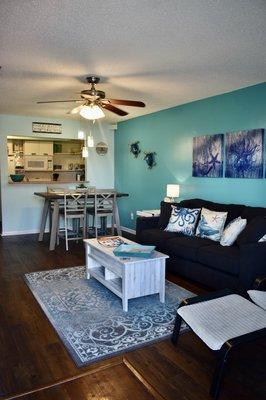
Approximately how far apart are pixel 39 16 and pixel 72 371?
236 centimetres

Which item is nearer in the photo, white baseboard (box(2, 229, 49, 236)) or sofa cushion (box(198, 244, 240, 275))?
sofa cushion (box(198, 244, 240, 275))

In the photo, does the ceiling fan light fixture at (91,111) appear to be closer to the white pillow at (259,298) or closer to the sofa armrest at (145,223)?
the sofa armrest at (145,223)

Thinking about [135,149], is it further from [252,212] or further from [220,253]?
[220,253]

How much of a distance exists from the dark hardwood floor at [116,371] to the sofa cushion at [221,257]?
0.79m

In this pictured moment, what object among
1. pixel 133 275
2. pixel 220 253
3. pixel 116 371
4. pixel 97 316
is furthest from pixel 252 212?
pixel 116 371

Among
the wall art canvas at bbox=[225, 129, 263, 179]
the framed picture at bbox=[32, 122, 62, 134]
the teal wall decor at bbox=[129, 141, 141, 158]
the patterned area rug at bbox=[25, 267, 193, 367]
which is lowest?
the patterned area rug at bbox=[25, 267, 193, 367]

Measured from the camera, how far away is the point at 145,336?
244 cm

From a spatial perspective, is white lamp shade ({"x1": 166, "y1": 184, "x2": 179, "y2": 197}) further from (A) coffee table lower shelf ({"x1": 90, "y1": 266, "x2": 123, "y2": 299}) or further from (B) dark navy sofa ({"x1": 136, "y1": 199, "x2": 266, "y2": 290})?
(A) coffee table lower shelf ({"x1": 90, "y1": 266, "x2": 123, "y2": 299})

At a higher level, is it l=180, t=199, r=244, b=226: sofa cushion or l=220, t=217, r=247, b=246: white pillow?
l=180, t=199, r=244, b=226: sofa cushion

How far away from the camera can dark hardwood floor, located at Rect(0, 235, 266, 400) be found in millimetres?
1827

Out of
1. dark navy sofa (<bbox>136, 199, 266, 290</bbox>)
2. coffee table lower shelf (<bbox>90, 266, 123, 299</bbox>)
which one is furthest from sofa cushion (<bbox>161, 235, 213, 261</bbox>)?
coffee table lower shelf (<bbox>90, 266, 123, 299</bbox>)

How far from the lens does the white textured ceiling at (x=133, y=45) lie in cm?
196

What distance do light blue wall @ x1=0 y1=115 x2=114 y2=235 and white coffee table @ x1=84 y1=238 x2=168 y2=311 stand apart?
11.0 ft

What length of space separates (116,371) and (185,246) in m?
1.81
